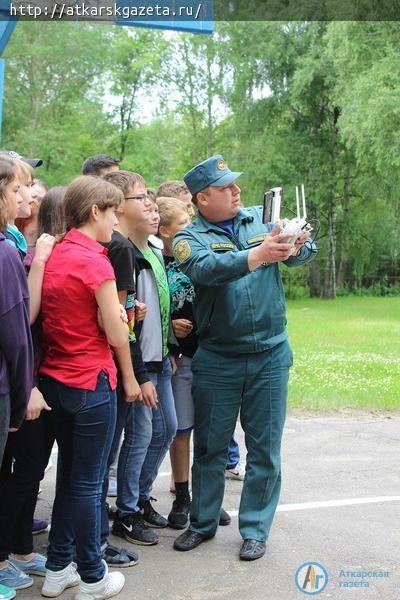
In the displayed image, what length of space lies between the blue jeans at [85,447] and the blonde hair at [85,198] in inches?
28.5

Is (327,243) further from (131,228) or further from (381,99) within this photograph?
(131,228)

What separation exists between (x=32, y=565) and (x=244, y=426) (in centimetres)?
132

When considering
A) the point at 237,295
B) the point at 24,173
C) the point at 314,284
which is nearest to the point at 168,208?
the point at 237,295

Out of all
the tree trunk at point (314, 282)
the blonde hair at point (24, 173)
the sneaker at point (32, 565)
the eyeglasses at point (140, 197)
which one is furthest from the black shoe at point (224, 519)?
the tree trunk at point (314, 282)

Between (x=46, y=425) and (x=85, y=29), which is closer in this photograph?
(x=46, y=425)

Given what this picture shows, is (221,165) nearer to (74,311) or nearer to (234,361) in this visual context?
(234,361)

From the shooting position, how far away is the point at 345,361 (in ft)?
40.1

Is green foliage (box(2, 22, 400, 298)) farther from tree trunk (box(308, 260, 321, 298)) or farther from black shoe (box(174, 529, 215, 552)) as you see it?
black shoe (box(174, 529, 215, 552))

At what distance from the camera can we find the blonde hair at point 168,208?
15.7 ft

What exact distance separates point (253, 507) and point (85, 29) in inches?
1262

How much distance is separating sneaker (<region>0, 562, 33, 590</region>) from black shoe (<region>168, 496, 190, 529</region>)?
1064 mm

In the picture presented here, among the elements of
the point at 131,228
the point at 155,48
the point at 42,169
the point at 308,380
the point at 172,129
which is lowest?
the point at 308,380

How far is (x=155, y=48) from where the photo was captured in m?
36.1

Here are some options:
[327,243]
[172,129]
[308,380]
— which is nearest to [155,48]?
[172,129]
